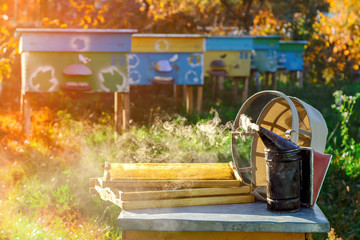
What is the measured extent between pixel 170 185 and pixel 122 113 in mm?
3740

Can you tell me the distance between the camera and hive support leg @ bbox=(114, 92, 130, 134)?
614 centimetres

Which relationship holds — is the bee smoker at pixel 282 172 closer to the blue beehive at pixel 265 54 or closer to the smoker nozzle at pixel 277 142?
the smoker nozzle at pixel 277 142

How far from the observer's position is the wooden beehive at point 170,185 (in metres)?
2.75

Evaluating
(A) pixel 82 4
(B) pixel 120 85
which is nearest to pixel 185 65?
(B) pixel 120 85

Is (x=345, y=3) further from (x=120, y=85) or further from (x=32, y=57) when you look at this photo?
(x=32, y=57)

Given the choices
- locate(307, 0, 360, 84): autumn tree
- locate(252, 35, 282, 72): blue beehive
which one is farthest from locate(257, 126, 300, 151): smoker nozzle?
locate(307, 0, 360, 84): autumn tree

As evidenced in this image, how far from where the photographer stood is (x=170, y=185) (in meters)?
2.96

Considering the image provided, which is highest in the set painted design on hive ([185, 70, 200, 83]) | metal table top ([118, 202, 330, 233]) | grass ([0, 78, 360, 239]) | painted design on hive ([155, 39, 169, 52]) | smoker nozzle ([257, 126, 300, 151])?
painted design on hive ([155, 39, 169, 52])

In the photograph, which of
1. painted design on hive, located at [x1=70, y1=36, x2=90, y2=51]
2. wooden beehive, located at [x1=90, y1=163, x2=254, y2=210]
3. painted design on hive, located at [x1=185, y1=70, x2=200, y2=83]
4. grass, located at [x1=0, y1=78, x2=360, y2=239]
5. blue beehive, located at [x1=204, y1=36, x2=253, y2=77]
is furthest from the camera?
blue beehive, located at [x1=204, y1=36, x2=253, y2=77]

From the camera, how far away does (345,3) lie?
34.2 feet

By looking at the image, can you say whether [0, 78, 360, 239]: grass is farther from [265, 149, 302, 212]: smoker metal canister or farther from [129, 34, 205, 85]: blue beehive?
[265, 149, 302, 212]: smoker metal canister

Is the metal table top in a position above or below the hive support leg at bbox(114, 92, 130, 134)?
above

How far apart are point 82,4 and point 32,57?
3802 mm

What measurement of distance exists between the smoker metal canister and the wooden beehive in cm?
25
